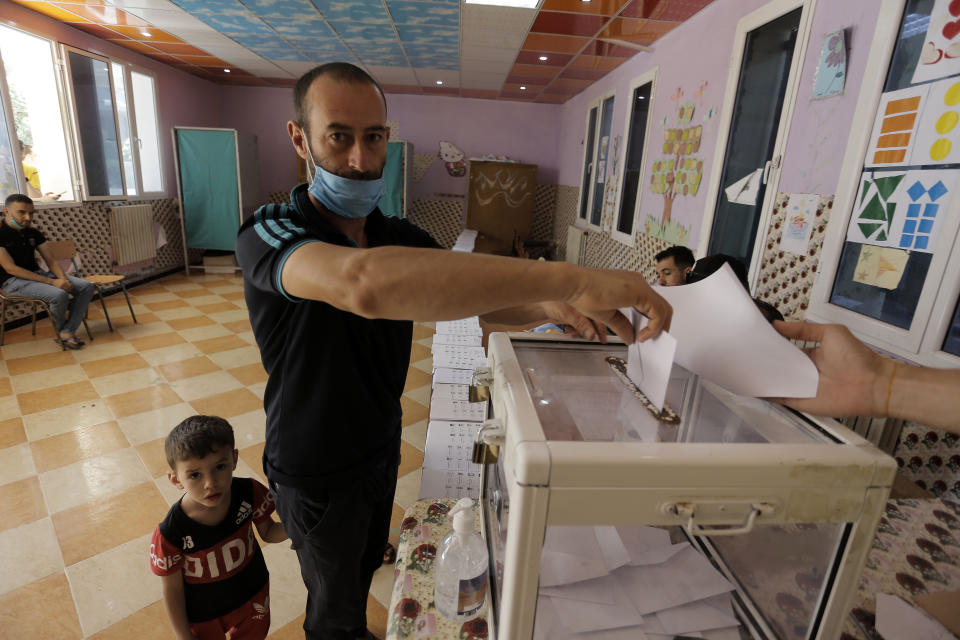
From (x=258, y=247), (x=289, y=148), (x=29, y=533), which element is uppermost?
(x=289, y=148)

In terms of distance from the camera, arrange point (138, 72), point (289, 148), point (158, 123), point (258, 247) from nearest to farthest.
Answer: point (258, 247), point (138, 72), point (158, 123), point (289, 148)

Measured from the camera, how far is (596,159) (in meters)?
5.84

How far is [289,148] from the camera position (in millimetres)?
7715

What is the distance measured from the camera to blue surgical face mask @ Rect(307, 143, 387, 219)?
3.43ft

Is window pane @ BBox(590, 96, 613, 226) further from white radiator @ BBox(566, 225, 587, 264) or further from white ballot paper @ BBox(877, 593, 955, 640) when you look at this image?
white ballot paper @ BBox(877, 593, 955, 640)

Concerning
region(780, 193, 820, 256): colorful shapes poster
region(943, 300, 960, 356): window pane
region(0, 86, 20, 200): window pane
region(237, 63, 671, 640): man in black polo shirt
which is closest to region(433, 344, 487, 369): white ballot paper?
region(237, 63, 671, 640): man in black polo shirt

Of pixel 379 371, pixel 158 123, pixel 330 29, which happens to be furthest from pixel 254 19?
pixel 379 371

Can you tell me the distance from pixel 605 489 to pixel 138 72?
7.91 meters

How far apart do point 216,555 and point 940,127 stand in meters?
2.50

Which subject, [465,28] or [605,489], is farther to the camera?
[465,28]

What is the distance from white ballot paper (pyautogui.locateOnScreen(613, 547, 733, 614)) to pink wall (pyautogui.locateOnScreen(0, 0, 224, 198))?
6.33 meters

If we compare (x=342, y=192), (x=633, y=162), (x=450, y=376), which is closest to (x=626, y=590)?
(x=342, y=192)

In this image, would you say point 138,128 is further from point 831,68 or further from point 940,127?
point 940,127

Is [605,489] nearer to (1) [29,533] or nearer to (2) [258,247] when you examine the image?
(2) [258,247]
